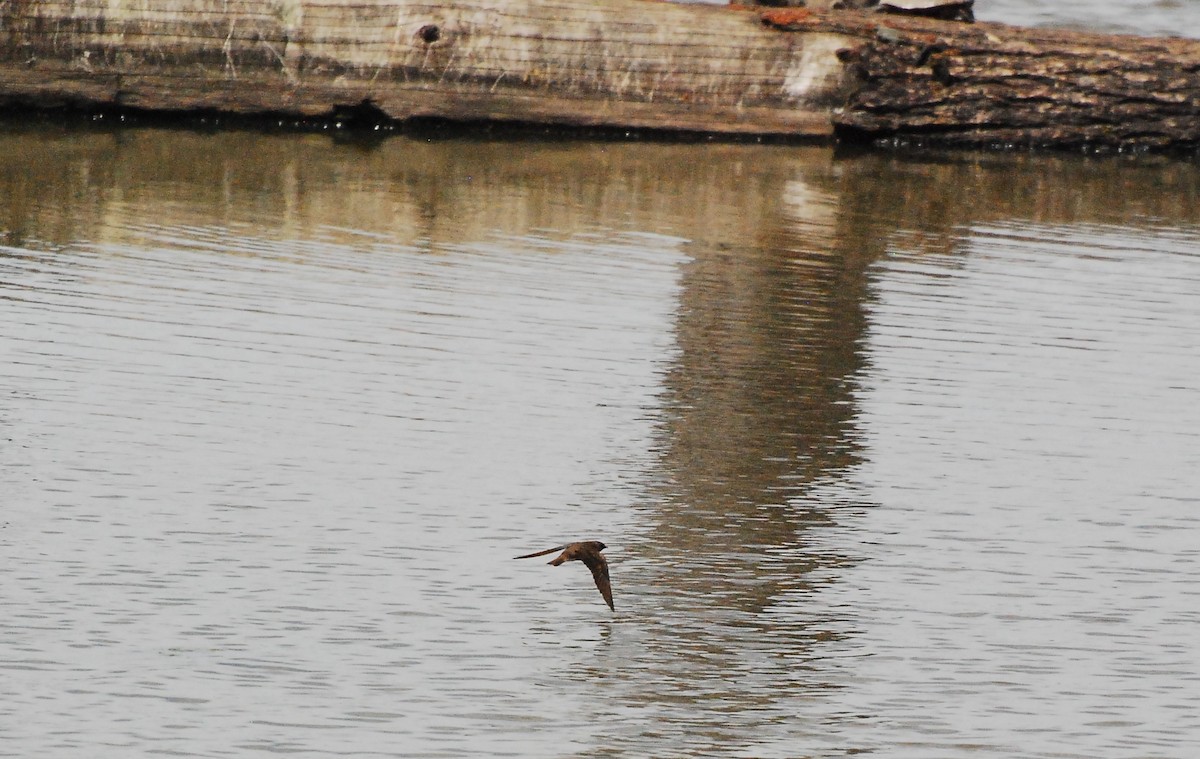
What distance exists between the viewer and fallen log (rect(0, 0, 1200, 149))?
35.6ft

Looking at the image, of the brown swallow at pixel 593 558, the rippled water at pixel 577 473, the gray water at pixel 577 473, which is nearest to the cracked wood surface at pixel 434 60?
the rippled water at pixel 577 473

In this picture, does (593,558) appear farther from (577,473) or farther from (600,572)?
(577,473)

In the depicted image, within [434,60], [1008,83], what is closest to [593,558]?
[434,60]

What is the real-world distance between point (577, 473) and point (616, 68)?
243 inches

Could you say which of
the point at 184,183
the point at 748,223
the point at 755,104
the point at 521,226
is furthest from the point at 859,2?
the point at 184,183

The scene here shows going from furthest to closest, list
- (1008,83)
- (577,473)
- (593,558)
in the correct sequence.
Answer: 1. (1008,83)
2. (577,473)
3. (593,558)

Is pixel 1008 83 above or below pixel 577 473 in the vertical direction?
above

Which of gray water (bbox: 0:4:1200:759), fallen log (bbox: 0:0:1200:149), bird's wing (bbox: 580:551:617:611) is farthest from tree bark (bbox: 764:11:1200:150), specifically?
bird's wing (bbox: 580:551:617:611)

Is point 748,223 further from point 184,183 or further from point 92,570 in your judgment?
point 92,570

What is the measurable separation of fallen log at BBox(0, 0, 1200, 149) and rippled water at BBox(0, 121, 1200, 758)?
55.2 inches

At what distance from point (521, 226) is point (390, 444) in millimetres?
3403

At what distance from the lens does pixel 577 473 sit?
554 centimetres

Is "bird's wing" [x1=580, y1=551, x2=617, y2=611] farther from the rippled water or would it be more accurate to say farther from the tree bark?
the tree bark

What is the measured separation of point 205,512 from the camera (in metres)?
5.02
